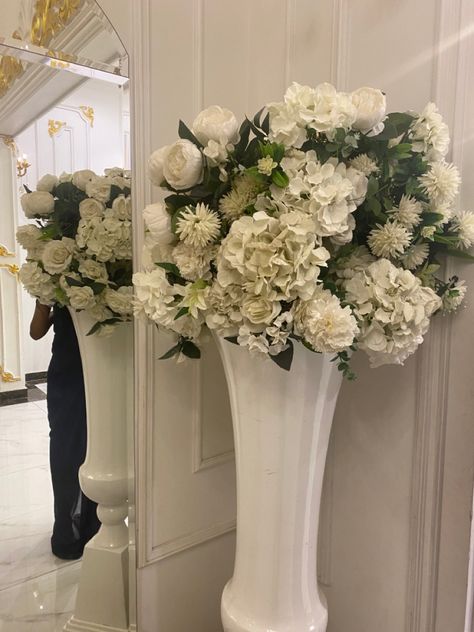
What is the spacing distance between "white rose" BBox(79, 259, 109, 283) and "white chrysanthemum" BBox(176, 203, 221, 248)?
365 mm

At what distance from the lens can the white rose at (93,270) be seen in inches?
43.8

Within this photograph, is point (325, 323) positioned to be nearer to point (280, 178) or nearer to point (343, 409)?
point (280, 178)

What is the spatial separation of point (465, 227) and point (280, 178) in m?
0.39

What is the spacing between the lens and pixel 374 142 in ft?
2.72

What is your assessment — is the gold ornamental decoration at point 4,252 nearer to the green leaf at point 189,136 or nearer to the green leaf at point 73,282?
the green leaf at point 73,282

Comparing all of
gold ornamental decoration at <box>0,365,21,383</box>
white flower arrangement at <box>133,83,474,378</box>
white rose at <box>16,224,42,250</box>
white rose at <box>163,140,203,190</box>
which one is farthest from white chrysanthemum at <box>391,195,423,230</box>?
gold ornamental decoration at <box>0,365,21,383</box>

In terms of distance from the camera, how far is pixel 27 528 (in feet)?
3.54

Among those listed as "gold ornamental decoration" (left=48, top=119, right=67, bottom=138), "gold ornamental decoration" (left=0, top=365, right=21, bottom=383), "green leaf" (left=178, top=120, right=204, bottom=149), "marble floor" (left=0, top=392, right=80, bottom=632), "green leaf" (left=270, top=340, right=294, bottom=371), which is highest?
"gold ornamental decoration" (left=48, top=119, right=67, bottom=138)

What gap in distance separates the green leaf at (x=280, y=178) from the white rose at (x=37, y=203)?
1.67 feet

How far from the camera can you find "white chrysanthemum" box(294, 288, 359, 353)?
74 centimetres

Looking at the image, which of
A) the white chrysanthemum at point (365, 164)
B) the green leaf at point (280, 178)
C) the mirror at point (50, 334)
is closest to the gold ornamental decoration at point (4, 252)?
the mirror at point (50, 334)

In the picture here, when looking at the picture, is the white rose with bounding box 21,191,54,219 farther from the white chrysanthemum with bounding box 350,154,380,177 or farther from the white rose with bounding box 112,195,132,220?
the white chrysanthemum with bounding box 350,154,380,177

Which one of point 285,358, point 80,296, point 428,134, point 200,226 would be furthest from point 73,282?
point 428,134

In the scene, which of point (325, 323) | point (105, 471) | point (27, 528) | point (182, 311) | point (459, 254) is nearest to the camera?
point (325, 323)
